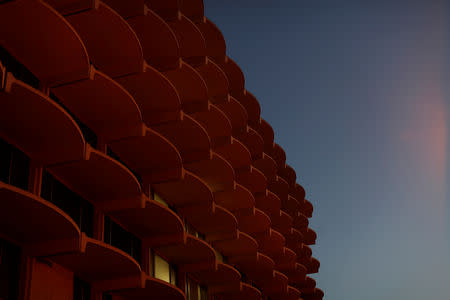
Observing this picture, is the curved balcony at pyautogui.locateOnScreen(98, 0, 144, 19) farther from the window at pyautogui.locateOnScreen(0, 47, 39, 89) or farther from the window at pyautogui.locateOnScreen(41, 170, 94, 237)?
the window at pyautogui.locateOnScreen(41, 170, 94, 237)

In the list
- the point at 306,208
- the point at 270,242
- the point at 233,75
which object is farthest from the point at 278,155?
the point at 233,75

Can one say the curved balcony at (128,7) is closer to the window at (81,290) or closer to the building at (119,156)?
the building at (119,156)

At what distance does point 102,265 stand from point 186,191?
31.2 feet

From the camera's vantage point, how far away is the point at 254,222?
140ft

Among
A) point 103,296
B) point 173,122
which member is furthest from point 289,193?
point 103,296

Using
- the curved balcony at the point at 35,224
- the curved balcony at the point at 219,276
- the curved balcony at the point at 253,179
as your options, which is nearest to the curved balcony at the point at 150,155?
the curved balcony at the point at 35,224

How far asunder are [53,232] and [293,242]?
35947 millimetres

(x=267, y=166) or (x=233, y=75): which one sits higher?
(x=233, y=75)

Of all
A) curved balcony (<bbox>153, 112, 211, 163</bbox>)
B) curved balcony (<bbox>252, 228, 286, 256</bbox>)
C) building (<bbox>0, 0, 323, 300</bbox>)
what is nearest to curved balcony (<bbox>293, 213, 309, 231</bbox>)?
curved balcony (<bbox>252, 228, 286, 256</bbox>)

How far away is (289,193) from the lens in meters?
56.1

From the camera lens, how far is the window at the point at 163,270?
30766 millimetres

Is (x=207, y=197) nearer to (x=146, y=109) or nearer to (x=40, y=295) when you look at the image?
(x=146, y=109)

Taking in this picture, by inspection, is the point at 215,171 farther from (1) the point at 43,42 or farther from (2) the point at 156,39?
(1) the point at 43,42

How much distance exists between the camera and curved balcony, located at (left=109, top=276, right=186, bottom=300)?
2649cm
